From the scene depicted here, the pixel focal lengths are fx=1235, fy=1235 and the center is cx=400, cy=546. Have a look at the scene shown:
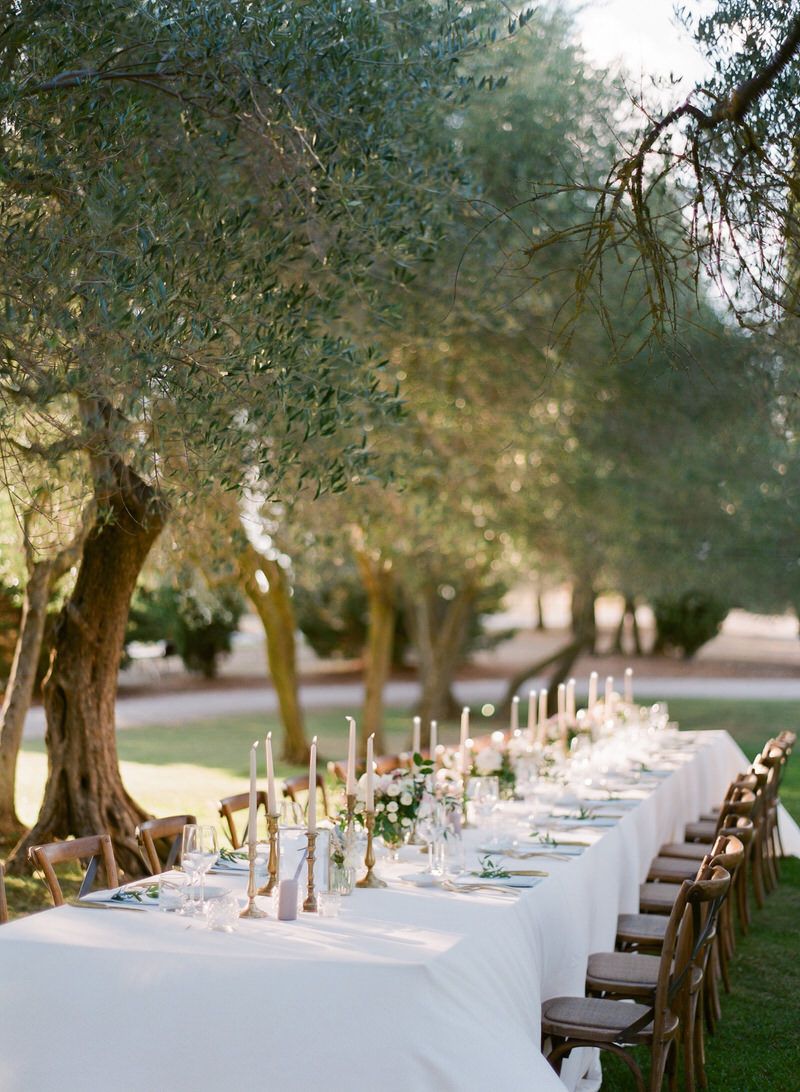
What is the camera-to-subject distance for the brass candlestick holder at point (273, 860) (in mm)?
4664

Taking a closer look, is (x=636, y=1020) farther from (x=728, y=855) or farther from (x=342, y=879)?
(x=342, y=879)

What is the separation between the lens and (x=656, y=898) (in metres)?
7.16

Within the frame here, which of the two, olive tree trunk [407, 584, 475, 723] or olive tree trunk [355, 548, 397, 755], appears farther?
olive tree trunk [407, 584, 475, 723]

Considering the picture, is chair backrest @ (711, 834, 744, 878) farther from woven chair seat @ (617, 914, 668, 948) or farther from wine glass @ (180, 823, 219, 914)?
wine glass @ (180, 823, 219, 914)

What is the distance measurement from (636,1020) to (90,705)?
549 centimetres

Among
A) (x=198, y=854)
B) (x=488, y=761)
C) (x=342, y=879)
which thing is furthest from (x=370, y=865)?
(x=488, y=761)

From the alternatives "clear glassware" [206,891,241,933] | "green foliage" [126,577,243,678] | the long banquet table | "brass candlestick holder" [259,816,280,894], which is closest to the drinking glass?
"brass candlestick holder" [259,816,280,894]

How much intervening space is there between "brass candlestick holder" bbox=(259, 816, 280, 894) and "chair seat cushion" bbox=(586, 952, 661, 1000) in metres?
1.54

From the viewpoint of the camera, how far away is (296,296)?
616 cm

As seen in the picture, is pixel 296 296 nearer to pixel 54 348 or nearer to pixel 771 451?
pixel 54 348

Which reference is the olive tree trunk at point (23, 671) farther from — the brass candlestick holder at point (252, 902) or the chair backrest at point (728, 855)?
the chair backrest at point (728, 855)

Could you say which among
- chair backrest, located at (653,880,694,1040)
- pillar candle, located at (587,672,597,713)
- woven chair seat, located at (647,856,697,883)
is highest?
pillar candle, located at (587,672,597,713)

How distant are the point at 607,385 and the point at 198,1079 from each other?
8663 mm

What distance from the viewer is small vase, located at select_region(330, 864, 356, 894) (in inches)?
188
